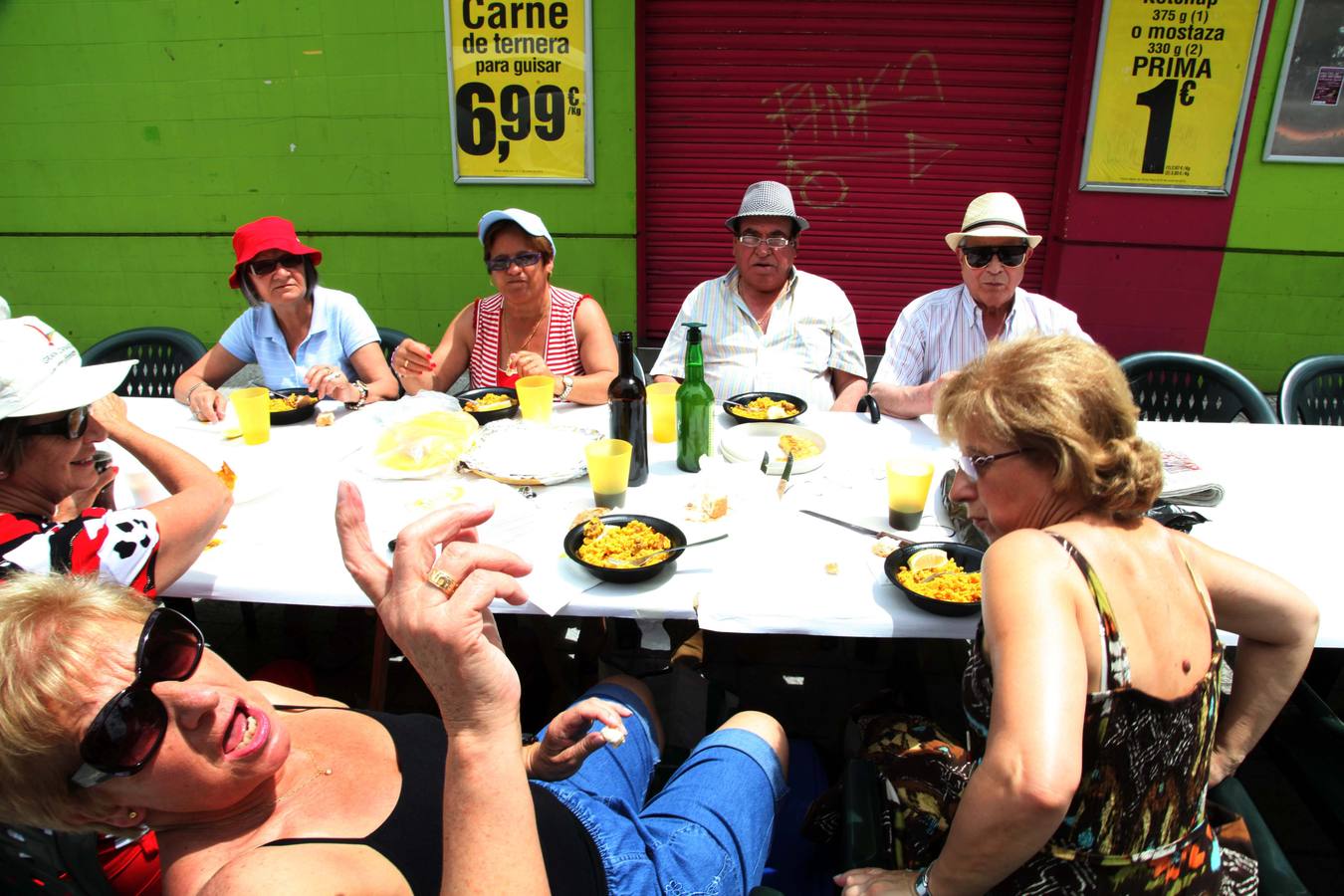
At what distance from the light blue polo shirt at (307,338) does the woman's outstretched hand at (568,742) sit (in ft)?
8.79

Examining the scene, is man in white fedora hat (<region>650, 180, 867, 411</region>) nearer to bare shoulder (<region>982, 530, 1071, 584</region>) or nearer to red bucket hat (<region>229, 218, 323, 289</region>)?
red bucket hat (<region>229, 218, 323, 289</region>)

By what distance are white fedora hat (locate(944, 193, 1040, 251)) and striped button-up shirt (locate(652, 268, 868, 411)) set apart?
26.6 inches

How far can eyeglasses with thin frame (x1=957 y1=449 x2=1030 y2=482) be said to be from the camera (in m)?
1.43

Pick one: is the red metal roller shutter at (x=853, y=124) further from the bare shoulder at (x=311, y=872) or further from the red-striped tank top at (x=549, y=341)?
the bare shoulder at (x=311, y=872)

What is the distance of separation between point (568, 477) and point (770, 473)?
67cm

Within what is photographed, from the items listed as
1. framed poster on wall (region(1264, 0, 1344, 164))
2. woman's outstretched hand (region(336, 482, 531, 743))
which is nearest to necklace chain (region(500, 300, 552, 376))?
woman's outstretched hand (region(336, 482, 531, 743))

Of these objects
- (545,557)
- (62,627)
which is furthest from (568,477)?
(62,627)

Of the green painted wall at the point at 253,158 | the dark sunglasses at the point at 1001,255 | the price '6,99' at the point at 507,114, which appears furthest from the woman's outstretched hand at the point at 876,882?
the price '6,99' at the point at 507,114

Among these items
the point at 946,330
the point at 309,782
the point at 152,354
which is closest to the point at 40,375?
the point at 309,782

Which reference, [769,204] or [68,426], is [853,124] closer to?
[769,204]

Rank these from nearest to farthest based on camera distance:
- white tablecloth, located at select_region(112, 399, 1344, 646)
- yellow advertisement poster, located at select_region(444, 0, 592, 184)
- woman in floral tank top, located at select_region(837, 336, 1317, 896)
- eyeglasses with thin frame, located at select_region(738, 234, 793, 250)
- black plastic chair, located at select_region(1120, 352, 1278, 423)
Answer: woman in floral tank top, located at select_region(837, 336, 1317, 896), white tablecloth, located at select_region(112, 399, 1344, 646), black plastic chair, located at select_region(1120, 352, 1278, 423), eyeglasses with thin frame, located at select_region(738, 234, 793, 250), yellow advertisement poster, located at select_region(444, 0, 592, 184)

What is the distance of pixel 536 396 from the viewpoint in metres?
2.77

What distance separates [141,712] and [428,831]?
482mm

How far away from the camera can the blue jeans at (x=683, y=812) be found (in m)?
1.49
